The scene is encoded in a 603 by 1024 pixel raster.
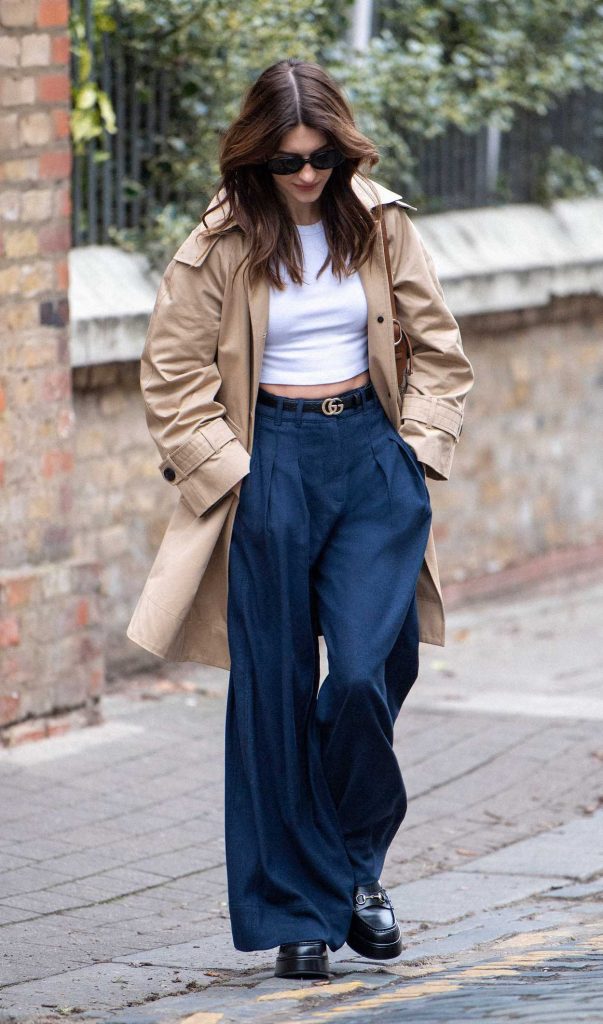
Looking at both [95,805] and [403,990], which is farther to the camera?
[95,805]

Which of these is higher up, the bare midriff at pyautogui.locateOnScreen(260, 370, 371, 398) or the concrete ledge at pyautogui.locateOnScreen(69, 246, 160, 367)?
the bare midriff at pyautogui.locateOnScreen(260, 370, 371, 398)

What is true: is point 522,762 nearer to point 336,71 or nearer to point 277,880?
point 277,880

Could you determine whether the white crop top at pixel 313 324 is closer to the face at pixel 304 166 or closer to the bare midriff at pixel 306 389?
the bare midriff at pixel 306 389

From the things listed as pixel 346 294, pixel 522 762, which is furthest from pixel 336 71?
pixel 346 294

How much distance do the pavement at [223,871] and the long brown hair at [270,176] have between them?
154 centimetres

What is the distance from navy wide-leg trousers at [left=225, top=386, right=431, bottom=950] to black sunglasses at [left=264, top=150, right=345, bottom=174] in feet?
1.63

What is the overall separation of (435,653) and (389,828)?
475 centimetres

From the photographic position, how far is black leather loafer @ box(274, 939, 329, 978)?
3.80 m

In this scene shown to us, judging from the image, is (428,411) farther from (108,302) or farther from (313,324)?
(108,302)

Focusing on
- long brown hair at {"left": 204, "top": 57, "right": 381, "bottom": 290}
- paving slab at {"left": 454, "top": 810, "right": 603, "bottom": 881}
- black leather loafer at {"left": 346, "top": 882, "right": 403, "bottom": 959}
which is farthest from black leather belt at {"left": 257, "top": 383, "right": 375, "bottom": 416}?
paving slab at {"left": 454, "top": 810, "right": 603, "bottom": 881}

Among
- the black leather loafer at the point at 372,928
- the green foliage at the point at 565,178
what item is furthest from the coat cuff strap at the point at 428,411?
the green foliage at the point at 565,178

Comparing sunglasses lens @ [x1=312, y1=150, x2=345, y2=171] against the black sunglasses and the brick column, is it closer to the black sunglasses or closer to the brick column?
the black sunglasses

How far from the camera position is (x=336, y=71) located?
850cm

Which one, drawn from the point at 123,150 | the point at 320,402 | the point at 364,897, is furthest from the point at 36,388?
the point at 364,897
